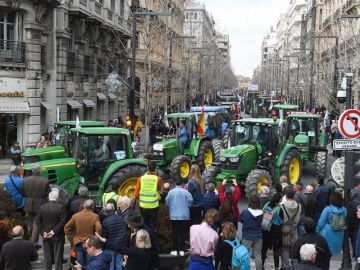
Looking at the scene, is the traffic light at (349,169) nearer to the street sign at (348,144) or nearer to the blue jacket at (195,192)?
the street sign at (348,144)

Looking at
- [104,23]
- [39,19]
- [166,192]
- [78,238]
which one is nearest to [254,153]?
[166,192]

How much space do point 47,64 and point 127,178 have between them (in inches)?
685

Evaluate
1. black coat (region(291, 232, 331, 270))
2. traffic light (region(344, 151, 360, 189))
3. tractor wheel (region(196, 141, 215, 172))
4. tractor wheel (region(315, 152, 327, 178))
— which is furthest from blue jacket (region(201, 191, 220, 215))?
tractor wheel (region(315, 152, 327, 178))

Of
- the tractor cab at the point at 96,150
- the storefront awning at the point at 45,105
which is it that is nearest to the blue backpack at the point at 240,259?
the tractor cab at the point at 96,150

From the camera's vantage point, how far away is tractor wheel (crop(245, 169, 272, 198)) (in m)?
16.6

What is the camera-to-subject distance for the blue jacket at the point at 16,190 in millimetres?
12766

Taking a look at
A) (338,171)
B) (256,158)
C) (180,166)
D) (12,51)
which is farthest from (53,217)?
(12,51)

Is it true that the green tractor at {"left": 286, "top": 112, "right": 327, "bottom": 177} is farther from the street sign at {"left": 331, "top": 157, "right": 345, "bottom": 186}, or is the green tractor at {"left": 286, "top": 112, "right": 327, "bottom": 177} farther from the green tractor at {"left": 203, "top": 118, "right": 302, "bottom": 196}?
the street sign at {"left": 331, "top": 157, "right": 345, "bottom": 186}

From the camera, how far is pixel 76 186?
48.0ft

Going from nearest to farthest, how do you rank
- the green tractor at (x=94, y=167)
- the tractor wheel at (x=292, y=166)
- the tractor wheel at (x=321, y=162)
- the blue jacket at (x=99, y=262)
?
the blue jacket at (x=99, y=262) → the green tractor at (x=94, y=167) → the tractor wheel at (x=292, y=166) → the tractor wheel at (x=321, y=162)

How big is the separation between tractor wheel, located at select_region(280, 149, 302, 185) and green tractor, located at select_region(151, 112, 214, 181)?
11.3ft

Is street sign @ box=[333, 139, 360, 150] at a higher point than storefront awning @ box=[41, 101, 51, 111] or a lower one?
lower

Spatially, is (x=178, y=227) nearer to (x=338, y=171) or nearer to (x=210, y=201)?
(x=210, y=201)

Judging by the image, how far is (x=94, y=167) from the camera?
47.7ft
